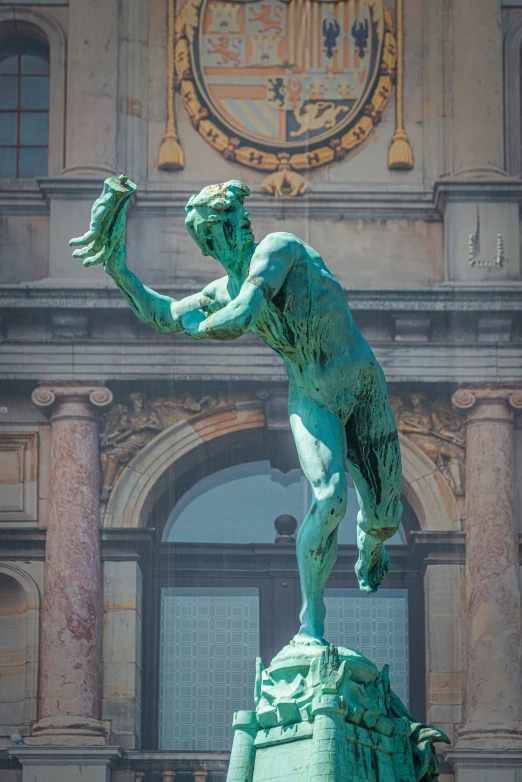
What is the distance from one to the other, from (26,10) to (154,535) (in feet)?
14.9

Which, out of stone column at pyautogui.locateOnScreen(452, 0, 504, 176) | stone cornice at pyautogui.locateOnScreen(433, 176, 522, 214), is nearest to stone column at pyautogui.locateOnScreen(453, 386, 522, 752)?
stone cornice at pyautogui.locateOnScreen(433, 176, 522, 214)

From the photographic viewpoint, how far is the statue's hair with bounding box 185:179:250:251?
283 inches

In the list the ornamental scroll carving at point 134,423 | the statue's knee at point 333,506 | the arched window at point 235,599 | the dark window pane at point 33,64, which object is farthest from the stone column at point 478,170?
the statue's knee at point 333,506

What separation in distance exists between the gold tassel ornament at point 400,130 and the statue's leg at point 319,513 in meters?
11.5

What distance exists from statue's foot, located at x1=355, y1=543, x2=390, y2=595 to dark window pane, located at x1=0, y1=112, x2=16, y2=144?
38.5ft

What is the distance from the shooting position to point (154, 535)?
57.8 ft

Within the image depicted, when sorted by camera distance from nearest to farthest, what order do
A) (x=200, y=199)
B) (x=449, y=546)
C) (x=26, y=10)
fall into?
(x=200, y=199), (x=449, y=546), (x=26, y=10)

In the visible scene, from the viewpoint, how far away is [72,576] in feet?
56.1

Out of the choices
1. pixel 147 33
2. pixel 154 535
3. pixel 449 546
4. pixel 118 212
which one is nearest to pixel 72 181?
pixel 147 33

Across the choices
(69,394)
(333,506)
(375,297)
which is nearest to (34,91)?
(69,394)

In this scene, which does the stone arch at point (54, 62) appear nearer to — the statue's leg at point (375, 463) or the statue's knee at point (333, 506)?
the statue's leg at point (375, 463)

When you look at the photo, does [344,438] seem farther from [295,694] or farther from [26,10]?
[26,10]

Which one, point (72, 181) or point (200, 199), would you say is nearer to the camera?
point (200, 199)

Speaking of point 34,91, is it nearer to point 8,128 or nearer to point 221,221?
point 8,128
